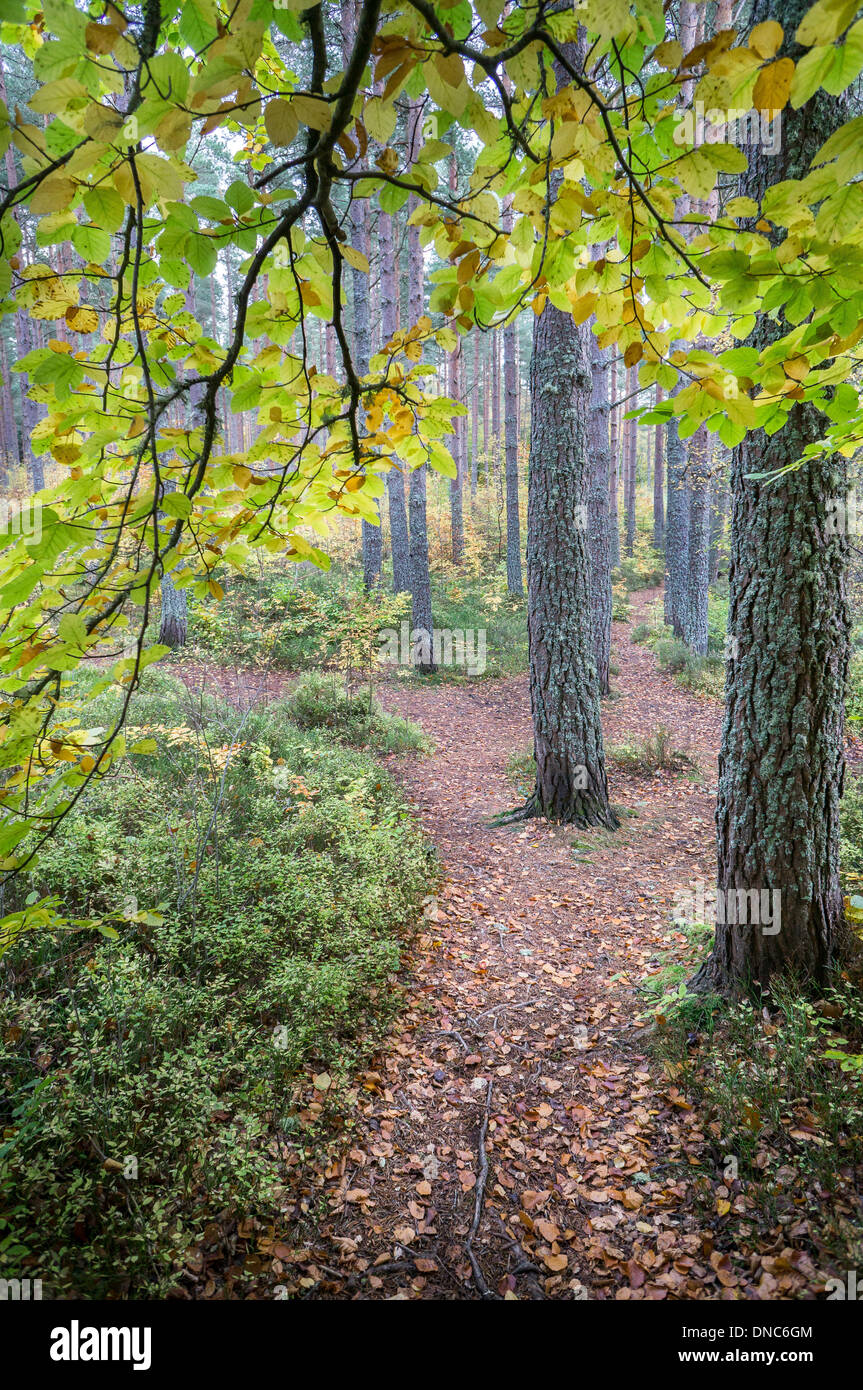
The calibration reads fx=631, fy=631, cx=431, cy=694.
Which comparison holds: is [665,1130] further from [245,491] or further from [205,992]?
[245,491]

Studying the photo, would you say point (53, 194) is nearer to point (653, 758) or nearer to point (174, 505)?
point (174, 505)

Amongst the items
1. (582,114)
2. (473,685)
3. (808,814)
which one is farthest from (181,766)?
(473,685)

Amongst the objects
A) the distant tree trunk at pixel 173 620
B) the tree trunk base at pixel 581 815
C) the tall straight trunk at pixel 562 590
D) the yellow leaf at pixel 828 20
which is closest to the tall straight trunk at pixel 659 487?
the distant tree trunk at pixel 173 620

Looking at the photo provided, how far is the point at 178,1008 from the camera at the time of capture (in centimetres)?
294

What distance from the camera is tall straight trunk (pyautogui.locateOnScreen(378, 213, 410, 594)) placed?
12.6m

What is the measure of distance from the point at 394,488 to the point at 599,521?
4.42 metres

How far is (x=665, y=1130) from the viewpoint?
110 inches

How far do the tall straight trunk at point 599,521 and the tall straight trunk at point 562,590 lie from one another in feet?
12.0

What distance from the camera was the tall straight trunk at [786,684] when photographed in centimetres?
283

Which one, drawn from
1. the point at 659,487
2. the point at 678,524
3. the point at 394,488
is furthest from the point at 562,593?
the point at 659,487

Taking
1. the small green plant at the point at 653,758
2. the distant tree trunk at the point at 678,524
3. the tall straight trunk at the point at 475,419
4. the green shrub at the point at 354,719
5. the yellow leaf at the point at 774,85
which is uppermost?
the tall straight trunk at the point at 475,419

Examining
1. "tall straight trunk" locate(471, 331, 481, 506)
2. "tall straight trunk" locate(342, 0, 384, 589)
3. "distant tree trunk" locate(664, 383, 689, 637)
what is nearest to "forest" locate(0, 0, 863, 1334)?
"tall straight trunk" locate(342, 0, 384, 589)

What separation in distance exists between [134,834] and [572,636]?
4073mm

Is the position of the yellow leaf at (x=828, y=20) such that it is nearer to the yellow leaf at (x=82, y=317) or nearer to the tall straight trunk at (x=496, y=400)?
the yellow leaf at (x=82, y=317)
